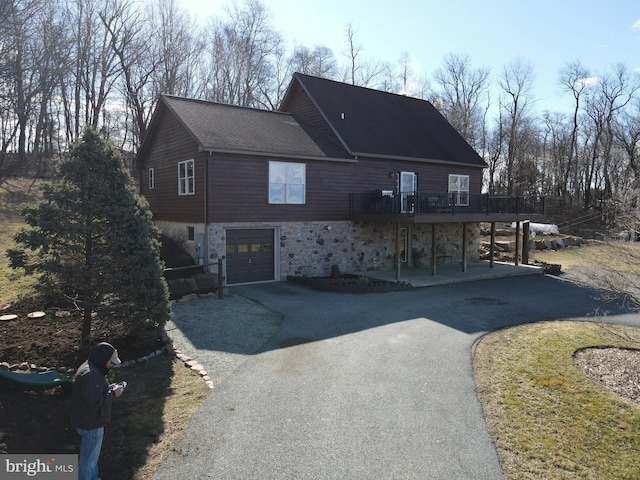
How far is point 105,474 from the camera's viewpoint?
469 cm

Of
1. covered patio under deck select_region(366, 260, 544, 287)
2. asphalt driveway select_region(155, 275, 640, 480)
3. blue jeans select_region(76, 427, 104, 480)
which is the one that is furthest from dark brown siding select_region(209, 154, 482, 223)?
blue jeans select_region(76, 427, 104, 480)

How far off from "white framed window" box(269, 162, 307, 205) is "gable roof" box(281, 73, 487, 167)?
2.75 meters

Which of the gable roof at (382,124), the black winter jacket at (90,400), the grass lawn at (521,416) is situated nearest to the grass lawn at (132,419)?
the grass lawn at (521,416)

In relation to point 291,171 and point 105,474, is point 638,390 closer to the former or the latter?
point 105,474

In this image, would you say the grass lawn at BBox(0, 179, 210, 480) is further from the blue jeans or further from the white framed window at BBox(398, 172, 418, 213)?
the white framed window at BBox(398, 172, 418, 213)

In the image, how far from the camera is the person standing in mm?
4277

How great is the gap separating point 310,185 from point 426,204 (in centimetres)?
487

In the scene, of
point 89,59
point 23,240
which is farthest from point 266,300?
point 89,59

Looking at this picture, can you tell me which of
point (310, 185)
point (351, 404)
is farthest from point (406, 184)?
point (351, 404)

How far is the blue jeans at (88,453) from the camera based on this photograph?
4.33 metres

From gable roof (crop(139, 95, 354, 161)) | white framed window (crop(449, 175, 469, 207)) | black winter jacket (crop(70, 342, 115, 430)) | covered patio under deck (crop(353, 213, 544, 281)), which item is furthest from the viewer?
white framed window (crop(449, 175, 469, 207))

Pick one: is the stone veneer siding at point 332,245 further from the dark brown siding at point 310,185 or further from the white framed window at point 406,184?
the white framed window at point 406,184

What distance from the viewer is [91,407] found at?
168 inches

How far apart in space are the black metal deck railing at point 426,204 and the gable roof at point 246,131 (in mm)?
2103
